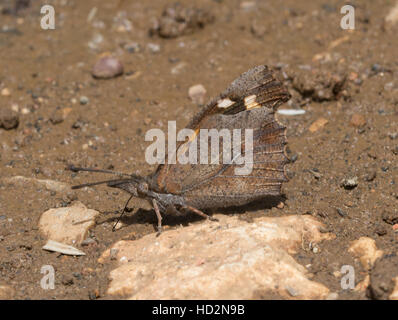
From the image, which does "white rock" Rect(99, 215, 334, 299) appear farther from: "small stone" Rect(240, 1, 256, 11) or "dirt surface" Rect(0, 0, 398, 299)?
"small stone" Rect(240, 1, 256, 11)

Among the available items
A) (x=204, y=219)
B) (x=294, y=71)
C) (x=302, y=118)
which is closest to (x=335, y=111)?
(x=302, y=118)

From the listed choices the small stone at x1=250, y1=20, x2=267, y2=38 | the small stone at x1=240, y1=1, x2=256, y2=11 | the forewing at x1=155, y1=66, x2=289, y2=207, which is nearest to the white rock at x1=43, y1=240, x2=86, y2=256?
the forewing at x1=155, y1=66, x2=289, y2=207

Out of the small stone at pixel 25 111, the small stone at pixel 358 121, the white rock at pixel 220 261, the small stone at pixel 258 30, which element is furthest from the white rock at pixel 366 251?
the small stone at pixel 25 111

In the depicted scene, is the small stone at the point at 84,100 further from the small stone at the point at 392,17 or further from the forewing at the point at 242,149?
the small stone at the point at 392,17

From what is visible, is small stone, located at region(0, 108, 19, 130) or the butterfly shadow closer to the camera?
the butterfly shadow

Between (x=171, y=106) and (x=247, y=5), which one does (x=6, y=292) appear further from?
(x=247, y=5)

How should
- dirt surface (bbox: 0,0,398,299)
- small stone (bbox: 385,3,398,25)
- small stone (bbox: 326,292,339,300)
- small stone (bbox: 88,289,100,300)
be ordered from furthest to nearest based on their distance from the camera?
small stone (bbox: 385,3,398,25) < dirt surface (bbox: 0,0,398,299) < small stone (bbox: 88,289,100,300) < small stone (bbox: 326,292,339,300)

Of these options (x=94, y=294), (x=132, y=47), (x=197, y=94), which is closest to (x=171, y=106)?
(x=197, y=94)
